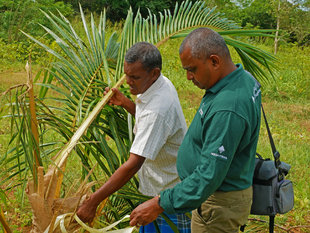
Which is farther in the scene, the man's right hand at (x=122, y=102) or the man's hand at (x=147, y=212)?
the man's right hand at (x=122, y=102)

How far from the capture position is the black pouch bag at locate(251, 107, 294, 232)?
196 cm

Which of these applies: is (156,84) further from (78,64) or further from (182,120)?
(78,64)

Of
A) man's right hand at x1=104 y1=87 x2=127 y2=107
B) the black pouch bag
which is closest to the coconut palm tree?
man's right hand at x1=104 y1=87 x2=127 y2=107

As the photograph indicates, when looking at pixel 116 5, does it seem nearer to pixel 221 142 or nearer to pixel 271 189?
pixel 271 189

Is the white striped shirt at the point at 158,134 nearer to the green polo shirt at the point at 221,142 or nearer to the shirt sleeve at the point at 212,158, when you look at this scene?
the green polo shirt at the point at 221,142

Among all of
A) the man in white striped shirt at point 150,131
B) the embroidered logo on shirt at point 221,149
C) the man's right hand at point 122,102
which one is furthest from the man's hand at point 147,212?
the man's right hand at point 122,102

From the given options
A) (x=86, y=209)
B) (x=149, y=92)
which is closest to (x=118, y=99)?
(x=149, y=92)

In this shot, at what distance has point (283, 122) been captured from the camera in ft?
19.8

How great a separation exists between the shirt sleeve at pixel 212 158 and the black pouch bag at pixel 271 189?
1.60 feet

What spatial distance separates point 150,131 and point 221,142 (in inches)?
18.9

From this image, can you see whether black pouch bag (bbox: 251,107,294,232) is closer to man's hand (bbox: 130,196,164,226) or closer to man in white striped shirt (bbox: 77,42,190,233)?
man in white striped shirt (bbox: 77,42,190,233)

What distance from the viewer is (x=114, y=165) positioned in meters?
2.30

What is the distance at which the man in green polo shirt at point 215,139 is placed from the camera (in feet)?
5.03

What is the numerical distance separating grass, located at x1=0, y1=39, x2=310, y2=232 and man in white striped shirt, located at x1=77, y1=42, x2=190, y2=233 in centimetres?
31
